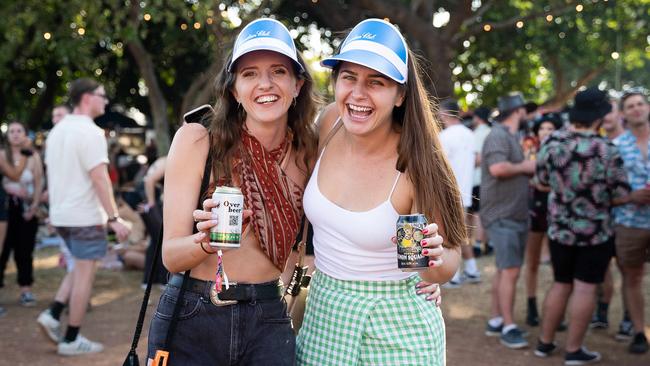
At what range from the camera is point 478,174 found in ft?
36.7

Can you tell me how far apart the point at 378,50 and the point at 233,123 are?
0.63 metres

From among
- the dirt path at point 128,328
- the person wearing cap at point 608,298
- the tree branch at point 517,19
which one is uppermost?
the tree branch at point 517,19

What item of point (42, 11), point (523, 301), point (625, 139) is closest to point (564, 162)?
point (625, 139)

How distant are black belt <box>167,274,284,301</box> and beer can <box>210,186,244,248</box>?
331 mm

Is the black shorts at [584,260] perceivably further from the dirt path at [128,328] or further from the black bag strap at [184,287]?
the black bag strap at [184,287]

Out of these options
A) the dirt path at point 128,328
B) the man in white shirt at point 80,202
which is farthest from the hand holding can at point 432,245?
the man in white shirt at point 80,202

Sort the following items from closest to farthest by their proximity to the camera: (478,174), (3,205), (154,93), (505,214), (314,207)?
(314,207) → (505,214) → (3,205) → (478,174) → (154,93)

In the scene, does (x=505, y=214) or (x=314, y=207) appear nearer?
(x=314, y=207)

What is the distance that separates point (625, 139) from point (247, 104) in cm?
453

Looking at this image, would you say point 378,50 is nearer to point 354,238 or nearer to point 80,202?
point 354,238

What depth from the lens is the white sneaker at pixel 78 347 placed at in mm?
6289

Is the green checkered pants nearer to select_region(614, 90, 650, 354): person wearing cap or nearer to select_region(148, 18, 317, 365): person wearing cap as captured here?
select_region(148, 18, 317, 365): person wearing cap

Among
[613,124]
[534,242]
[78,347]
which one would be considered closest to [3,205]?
[78,347]

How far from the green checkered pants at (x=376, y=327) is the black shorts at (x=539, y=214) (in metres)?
4.53
